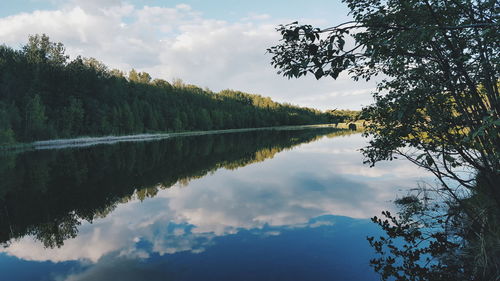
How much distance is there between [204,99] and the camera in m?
128

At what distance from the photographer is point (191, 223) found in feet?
34.0

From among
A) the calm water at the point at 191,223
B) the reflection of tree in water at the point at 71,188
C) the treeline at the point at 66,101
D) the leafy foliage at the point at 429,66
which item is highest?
the treeline at the point at 66,101

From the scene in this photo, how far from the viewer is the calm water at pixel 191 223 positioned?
683 centimetres

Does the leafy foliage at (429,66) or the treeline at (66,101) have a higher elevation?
the treeline at (66,101)

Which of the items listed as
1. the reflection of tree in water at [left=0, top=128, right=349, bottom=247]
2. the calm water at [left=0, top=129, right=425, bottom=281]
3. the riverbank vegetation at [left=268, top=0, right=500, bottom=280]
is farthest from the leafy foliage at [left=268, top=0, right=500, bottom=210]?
the reflection of tree in water at [left=0, top=128, right=349, bottom=247]

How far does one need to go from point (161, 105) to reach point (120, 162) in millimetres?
78290

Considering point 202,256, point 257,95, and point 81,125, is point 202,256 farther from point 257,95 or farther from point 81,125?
point 257,95

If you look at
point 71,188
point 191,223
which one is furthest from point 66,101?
point 191,223

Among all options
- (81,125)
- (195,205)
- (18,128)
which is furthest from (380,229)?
(81,125)

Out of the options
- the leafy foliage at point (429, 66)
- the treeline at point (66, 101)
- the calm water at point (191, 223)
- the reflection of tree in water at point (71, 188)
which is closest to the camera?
the leafy foliage at point (429, 66)

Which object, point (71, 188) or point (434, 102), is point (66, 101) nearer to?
point (71, 188)

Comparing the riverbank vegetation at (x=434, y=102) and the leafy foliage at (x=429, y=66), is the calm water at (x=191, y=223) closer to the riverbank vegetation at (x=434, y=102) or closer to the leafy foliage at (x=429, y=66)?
the riverbank vegetation at (x=434, y=102)

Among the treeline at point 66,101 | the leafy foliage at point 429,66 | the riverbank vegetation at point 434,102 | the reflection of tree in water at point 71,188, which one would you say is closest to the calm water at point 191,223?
the reflection of tree in water at point 71,188

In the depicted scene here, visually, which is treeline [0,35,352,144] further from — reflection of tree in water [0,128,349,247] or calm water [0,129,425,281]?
calm water [0,129,425,281]
